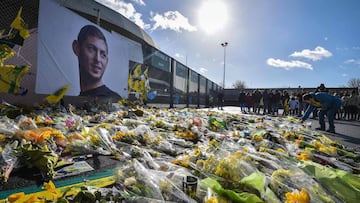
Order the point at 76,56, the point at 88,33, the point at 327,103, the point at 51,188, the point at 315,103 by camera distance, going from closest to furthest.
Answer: the point at 51,188 → the point at 76,56 → the point at 327,103 → the point at 88,33 → the point at 315,103

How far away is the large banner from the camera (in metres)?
4.74

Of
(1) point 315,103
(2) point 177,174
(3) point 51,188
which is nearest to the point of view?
(3) point 51,188

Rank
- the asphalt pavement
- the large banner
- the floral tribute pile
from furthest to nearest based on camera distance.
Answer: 1. the large banner
2. the asphalt pavement
3. the floral tribute pile

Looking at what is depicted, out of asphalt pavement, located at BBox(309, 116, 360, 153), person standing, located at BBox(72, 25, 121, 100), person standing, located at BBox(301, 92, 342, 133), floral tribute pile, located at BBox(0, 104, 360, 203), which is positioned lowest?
asphalt pavement, located at BBox(309, 116, 360, 153)

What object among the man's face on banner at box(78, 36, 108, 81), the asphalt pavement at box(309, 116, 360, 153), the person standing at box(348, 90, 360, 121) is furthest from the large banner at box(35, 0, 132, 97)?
the person standing at box(348, 90, 360, 121)

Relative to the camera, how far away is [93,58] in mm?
6398

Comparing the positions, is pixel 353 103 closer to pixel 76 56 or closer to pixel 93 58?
pixel 93 58

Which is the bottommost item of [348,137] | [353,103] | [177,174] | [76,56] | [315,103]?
[348,137]

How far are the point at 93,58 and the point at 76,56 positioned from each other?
69 centimetres

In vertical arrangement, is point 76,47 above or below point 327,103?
above

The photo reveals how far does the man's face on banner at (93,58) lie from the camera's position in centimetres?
601

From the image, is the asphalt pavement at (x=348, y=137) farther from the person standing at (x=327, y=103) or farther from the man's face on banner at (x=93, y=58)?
the man's face on banner at (x=93, y=58)

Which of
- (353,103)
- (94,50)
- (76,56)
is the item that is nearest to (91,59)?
(94,50)

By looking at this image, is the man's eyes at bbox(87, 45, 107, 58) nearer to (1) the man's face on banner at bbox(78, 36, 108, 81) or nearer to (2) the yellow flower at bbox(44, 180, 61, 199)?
(1) the man's face on banner at bbox(78, 36, 108, 81)
